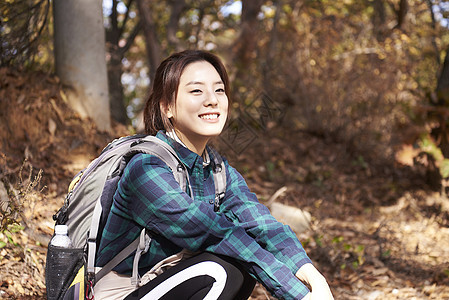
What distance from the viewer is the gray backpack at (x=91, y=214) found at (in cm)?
201

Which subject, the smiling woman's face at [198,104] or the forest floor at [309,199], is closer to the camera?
the smiling woman's face at [198,104]

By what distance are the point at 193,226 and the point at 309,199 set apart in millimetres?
4002

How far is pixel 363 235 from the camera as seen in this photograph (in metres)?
4.94

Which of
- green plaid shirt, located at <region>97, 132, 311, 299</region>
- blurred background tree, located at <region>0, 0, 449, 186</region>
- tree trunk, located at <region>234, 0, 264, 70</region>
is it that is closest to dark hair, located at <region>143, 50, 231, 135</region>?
green plaid shirt, located at <region>97, 132, 311, 299</region>

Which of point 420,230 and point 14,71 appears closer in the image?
point 14,71

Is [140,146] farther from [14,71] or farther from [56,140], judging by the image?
[14,71]

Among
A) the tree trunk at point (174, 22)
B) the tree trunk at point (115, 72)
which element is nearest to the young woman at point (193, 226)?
the tree trunk at point (115, 72)

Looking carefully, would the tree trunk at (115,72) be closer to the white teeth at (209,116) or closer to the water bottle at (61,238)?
the white teeth at (209,116)

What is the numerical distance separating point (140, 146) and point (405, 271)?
2.98m

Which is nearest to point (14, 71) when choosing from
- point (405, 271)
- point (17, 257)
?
point (17, 257)

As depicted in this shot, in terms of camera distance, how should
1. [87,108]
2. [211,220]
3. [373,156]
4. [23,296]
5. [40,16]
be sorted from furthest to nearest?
[373,156] → [40,16] → [87,108] → [23,296] → [211,220]

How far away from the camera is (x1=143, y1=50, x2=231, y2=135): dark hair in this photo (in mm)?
2260

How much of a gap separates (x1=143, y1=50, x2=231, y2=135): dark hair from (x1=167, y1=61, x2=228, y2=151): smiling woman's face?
0.03m

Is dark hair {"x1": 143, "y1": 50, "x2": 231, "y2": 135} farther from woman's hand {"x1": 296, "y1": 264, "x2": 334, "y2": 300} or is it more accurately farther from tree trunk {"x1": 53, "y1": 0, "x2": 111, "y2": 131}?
tree trunk {"x1": 53, "y1": 0, "x2": 111, "y2": 131}
